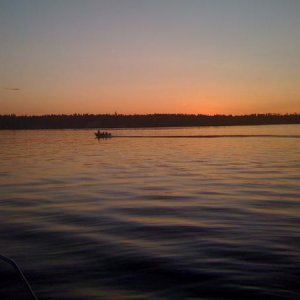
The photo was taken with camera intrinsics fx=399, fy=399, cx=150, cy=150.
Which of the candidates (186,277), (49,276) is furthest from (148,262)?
(49,276)

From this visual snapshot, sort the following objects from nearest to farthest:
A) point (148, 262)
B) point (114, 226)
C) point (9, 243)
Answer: point (148, 262)
point (9, 243)
point (114, 226)

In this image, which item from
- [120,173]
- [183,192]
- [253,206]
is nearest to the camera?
[253,206]

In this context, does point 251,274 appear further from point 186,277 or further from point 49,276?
point 49,276

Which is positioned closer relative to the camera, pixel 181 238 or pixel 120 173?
pixel 181 238

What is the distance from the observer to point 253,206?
1450 centimetres

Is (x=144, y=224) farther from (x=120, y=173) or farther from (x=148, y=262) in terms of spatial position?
(x=120, y=173)

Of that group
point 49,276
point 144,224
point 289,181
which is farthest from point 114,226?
point 289,181

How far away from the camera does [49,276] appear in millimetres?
7625

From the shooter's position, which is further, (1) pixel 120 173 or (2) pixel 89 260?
(1) pixel 120 173

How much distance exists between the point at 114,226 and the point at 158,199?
4786 mm

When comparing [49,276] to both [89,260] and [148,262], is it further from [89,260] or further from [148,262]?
[148,262]

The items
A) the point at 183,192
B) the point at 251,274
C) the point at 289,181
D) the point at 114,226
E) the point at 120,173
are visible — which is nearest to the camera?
the point at 251,274

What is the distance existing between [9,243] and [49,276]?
115 inches

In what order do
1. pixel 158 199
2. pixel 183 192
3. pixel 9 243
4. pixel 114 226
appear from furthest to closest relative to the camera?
1. pixel 183 192
2. pixel 158 199
3. pixel 114 226
4. pixel 9 243
